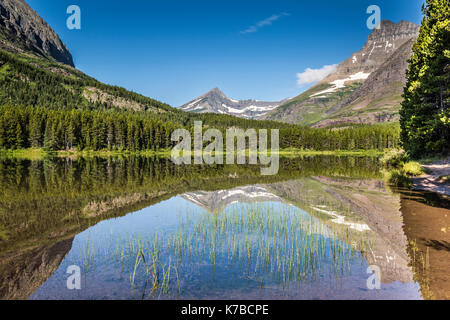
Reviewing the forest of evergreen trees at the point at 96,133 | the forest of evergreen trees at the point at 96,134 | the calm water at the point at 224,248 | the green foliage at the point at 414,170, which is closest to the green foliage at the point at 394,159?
the green foliage at the point at 414,170

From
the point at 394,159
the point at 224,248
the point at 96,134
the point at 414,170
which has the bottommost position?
the point at 224,248

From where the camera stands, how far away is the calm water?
26.5ft

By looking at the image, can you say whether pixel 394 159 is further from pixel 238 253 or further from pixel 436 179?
pixel 238 253

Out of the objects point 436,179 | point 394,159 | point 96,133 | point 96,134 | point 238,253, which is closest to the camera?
point 238,253

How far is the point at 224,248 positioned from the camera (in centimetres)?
1176

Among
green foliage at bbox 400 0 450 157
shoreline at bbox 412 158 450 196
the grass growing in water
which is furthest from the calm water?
green foliage at bbox 400 0 450 157

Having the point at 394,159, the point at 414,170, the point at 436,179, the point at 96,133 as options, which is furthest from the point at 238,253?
the point at 96,133

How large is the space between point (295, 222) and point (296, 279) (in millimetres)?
7146

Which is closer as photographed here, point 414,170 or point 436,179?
point 436,179

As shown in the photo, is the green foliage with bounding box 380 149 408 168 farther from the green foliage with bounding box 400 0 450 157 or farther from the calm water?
the calm water

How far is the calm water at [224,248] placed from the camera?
807 cm

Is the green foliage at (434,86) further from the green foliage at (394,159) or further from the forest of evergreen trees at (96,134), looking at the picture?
the forest of evergreen trees at (96,134)
